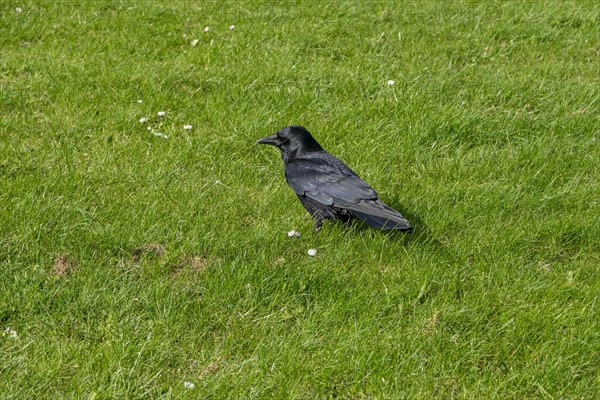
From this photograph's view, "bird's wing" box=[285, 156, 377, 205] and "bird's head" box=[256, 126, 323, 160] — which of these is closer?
"bird's wing" box=[285, 156, 377, 205]

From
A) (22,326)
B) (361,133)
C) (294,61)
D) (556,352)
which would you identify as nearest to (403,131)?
(361,133)

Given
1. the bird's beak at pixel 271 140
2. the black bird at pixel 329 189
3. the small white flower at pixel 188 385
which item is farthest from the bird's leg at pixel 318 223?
the small white flower at pixel 188 385

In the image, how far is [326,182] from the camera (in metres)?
5.11

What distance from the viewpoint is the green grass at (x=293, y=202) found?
3.98 metres

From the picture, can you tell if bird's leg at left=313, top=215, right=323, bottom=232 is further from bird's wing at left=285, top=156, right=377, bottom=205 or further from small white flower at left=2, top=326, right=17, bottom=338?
small white flower at left=2, top=326, right=17, bottom=338

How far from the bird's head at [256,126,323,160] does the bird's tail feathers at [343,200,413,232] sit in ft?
2.37

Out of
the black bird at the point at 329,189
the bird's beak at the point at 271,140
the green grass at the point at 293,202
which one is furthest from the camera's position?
the bird's beak at the point at 271,140

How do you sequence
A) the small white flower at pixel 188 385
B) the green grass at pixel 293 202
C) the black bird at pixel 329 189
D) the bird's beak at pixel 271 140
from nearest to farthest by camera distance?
1. the small white flower at pixel 188 385
2. the green grass at pixel 293 202
3. the black bird at pixel 329 189
4. the bird's beak at pixel 271 140

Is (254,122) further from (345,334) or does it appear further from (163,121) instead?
(345,334)

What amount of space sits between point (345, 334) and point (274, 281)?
0.52m

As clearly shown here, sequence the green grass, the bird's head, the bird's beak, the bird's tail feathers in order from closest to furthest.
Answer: the green grass, the bird's tail feathers, the bird's head, the bird's beak

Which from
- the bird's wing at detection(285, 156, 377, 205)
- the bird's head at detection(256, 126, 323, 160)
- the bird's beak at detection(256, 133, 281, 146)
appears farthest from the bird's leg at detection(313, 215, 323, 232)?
the bird's beak at detection(256, 133, 281, 146)

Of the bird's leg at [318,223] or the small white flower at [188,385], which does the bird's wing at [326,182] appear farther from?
the small white flower at [188,385]

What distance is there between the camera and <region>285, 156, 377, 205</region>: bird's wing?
4.96 m
